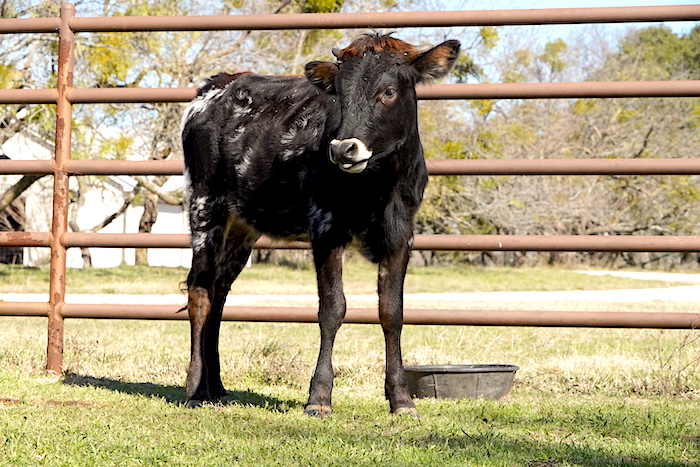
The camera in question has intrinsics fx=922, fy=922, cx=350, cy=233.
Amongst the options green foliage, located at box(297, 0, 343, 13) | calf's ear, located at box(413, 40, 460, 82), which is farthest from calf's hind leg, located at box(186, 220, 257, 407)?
green foliage, located at box(297, 0, 343, 13)

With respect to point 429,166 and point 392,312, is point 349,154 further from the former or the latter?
point 429,166

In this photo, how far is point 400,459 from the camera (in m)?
3.52

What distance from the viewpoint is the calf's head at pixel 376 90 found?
176 inches

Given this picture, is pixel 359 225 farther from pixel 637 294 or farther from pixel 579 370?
pixel 637 294

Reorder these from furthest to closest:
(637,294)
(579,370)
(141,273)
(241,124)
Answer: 1. (141,273)
2. (637,294)
3. (579,370)
4. (241,124)

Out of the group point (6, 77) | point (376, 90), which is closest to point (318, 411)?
point (376, 90)

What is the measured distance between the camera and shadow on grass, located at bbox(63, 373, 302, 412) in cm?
506

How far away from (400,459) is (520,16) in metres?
3.41

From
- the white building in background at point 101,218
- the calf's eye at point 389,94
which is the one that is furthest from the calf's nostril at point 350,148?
the white building in background at point 101,218

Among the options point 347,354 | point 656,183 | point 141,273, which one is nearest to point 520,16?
point 347,354

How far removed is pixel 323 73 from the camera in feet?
16.3

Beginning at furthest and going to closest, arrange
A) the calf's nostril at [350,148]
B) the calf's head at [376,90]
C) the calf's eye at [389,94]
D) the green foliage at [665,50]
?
the green foliage at [665,50]
the calf's eye at [389,94]
the calf's head at [376,90]
the calf's nostril at [350,148]

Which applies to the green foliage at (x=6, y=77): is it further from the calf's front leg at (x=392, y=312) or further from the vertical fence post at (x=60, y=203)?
the calf's front leg at (x=392, y=312)

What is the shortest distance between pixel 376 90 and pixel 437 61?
484mm
